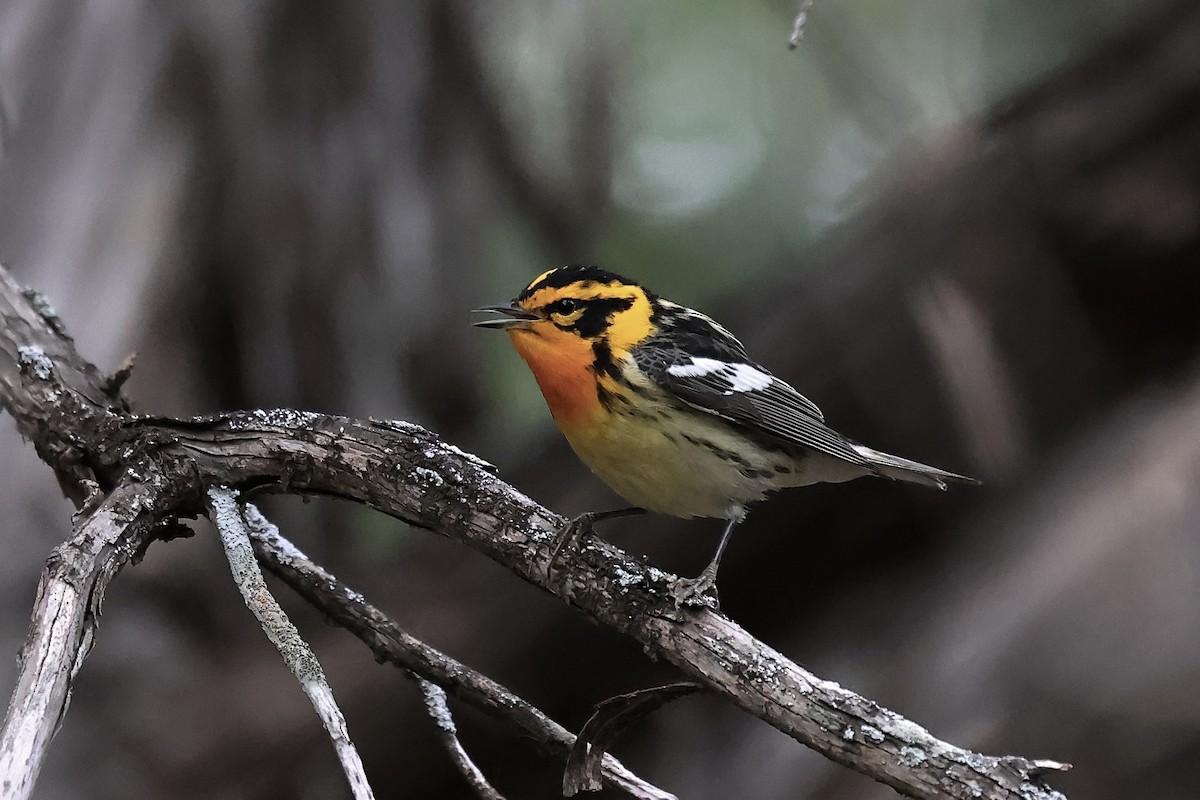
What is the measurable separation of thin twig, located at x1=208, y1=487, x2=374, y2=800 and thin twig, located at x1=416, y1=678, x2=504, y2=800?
338 millimetres

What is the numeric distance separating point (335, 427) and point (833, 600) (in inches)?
78.4

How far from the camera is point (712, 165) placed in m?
5.02

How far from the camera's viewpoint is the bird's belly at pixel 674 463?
96.8 inches

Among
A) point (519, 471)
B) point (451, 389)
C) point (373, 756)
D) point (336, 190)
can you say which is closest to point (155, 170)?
point (336, 190)

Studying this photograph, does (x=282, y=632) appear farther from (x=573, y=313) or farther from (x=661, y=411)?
(x=573, y=313)

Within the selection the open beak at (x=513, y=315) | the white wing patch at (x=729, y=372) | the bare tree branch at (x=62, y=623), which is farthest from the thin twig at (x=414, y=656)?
the white wing patch at (x=729, y=372)

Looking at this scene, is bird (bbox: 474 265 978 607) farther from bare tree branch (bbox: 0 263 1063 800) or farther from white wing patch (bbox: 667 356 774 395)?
bare tree branch (bbox: 0 263 1063 800)

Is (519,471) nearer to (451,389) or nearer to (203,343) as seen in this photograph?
(451,389)

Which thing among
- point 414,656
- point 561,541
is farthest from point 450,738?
point 561,541

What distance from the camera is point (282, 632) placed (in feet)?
4.94

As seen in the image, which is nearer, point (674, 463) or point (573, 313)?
point (674, 463)

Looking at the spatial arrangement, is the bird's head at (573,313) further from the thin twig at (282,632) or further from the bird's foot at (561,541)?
the thin twig at (282,632)

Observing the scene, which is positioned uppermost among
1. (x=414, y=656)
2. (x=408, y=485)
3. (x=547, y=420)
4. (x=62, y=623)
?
(x=547, y=420)

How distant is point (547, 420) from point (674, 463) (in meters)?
1.39
